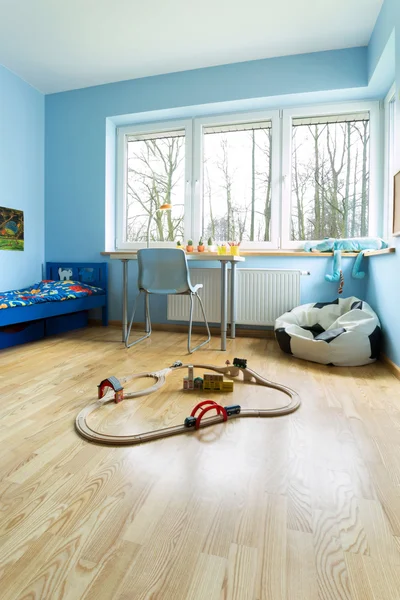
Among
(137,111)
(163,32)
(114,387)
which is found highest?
(163,32)

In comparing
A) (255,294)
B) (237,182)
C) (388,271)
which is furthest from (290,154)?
(388,271)

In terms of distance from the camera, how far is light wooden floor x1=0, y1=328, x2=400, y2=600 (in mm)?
703

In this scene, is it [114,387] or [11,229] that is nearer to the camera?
[114,387]

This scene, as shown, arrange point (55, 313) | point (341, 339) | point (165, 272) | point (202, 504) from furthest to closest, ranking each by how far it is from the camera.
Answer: point (55, 313) → point (165, 272) → point (341, 339) → point (202, 504)

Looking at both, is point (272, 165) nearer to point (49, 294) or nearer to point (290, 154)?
point (290, 154)

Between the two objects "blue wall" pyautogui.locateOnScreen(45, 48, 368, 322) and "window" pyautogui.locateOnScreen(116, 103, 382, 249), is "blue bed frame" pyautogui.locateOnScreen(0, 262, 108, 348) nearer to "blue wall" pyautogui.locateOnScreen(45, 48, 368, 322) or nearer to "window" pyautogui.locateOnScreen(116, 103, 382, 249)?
"blue wall" pyautogui.locateOnScreen(45, 48, 368, 322)

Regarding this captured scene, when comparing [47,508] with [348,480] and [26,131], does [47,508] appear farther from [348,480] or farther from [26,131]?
[26,131]

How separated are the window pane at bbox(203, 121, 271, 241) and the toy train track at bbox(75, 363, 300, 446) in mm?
1904

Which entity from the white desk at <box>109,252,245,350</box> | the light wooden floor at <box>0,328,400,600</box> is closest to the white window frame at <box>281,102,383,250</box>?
the white desk at <box>109,252,245,350</box>

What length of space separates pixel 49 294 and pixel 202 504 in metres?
2.51

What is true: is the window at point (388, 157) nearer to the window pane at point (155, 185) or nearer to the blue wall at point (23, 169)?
the window pane at point (155, 185)

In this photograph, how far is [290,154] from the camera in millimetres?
3428

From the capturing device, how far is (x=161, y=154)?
3.86 m

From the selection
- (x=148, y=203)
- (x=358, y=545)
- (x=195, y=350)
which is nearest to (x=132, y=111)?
(x=148, y=203)
